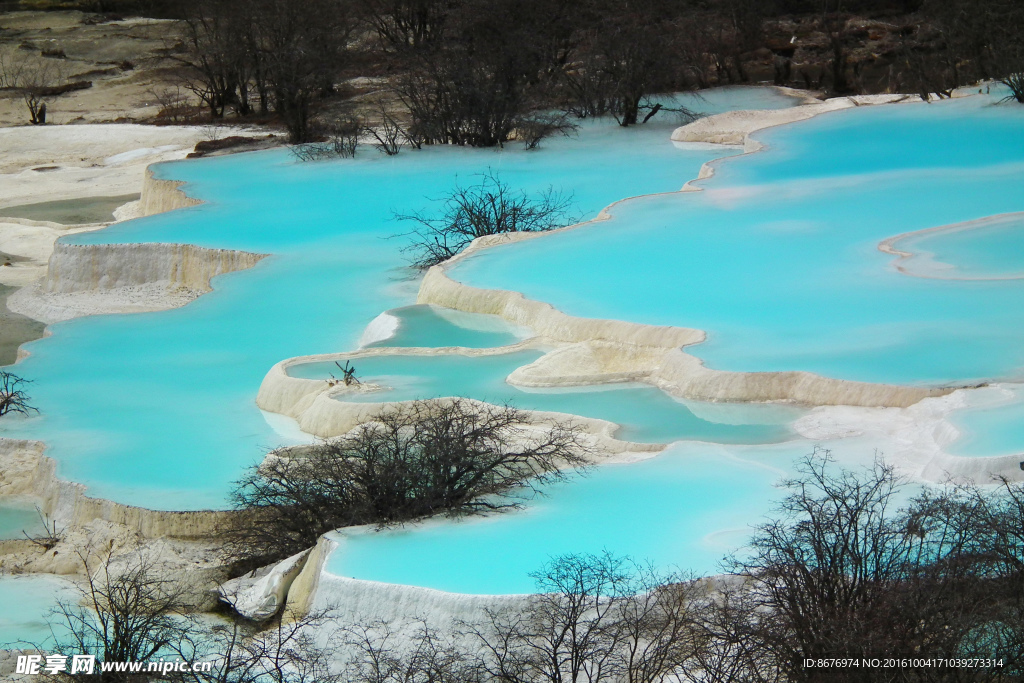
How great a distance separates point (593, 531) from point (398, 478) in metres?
1.25

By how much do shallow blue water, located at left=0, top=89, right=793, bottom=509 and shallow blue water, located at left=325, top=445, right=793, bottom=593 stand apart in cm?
183

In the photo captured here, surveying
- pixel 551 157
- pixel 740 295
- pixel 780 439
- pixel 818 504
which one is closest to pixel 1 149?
pixel 551 157

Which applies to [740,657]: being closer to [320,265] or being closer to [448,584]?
[448,584]

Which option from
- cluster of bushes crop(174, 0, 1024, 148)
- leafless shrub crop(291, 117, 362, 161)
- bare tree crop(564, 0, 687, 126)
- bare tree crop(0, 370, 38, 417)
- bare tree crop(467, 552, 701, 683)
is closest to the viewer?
bare tree crop(467, 552, 701, 683)

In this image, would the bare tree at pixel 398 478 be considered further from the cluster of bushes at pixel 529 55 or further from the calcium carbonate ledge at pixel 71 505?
the cluster of bushes at pixel 529 55

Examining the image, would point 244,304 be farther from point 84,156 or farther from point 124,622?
point 84,156

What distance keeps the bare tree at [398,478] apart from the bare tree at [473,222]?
17.9ft

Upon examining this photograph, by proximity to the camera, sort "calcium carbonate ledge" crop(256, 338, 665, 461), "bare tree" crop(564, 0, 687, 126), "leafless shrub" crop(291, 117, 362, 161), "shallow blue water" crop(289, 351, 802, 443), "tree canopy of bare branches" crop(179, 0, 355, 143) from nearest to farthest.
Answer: "calcium carbonate ledge" crop(256, 338, 665, 461)
"shallow blue water" crop(289, 351, 802, 443)
"leafless shrub" crop(291, 117, 362, 161)
"bare tree" crop(564, 0, 687, 126)
"tree canopy of bare branches" crop(179, 0, 355, 143)

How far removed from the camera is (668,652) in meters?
5.25

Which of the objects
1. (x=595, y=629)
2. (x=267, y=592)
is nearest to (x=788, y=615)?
(x=595, y=629)

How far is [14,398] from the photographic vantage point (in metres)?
10.2

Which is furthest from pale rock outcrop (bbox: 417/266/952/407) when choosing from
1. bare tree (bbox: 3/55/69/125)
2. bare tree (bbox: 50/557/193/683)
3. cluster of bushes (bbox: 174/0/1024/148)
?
bare tree (bbox: 3/55/69/125)

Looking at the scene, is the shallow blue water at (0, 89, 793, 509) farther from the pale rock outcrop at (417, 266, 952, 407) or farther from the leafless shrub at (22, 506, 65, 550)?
the pale rock outcrop at (417, 266, 952, 407)

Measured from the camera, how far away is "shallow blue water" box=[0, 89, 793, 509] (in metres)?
9.07
